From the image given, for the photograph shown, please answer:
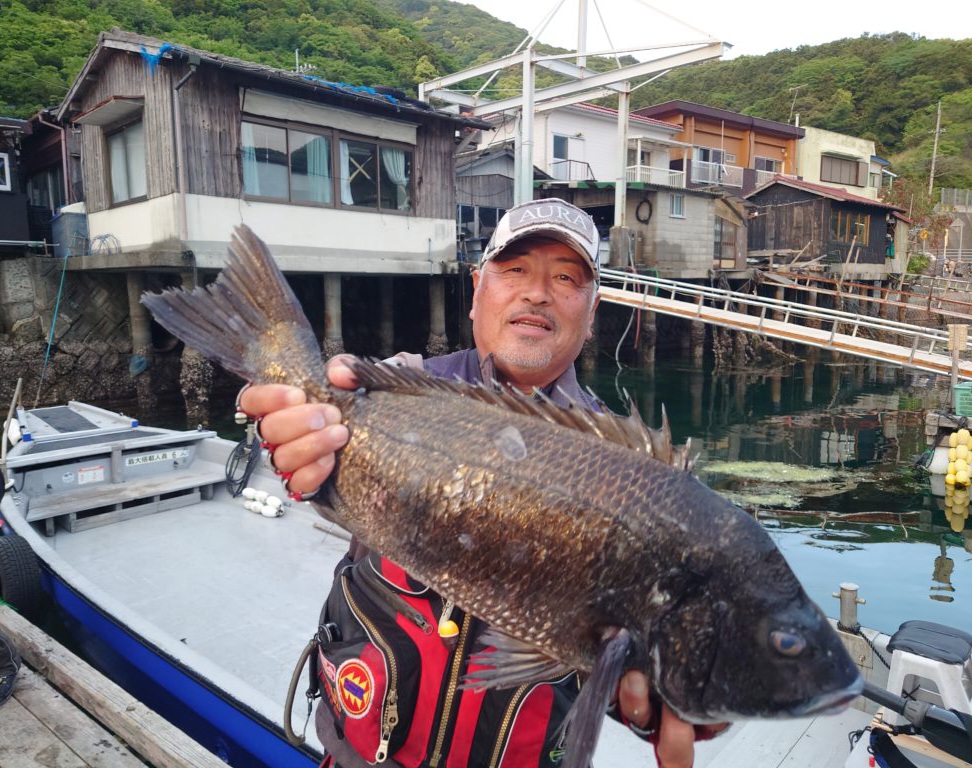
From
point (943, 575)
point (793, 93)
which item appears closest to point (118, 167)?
point (943, 575)

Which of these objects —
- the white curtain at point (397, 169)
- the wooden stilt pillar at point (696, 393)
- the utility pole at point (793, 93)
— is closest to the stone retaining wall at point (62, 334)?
the white curtain at point (397, 169)

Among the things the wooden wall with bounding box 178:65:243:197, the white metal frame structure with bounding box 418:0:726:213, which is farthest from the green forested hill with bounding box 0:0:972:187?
the wooden wall with bounding box 178:65:243:197

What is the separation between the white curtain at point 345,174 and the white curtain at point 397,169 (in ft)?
3.46

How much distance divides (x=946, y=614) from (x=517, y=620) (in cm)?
813

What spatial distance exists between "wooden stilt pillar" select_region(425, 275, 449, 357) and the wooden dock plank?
15538mm

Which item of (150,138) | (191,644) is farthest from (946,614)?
(150,138)

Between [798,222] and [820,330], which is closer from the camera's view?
[820,330]

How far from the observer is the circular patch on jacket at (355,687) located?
2.00m

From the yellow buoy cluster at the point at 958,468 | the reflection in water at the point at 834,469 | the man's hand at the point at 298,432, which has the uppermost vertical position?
the man's hand at the point at 298,432

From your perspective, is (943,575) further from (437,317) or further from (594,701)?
(437,317)

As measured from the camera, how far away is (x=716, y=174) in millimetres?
35281

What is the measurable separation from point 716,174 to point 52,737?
122ft

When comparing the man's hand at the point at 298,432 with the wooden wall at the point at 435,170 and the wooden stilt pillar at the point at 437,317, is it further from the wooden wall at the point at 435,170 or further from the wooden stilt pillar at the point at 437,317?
the wooden stilt pillar at the point at 437,317

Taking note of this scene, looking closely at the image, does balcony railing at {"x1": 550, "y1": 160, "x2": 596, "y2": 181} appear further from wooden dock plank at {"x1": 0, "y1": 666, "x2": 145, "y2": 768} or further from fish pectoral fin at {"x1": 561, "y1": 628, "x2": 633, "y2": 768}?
fish pectoral fin at {"x1": 561, "y1": 628, "x2": 633, "y2": 768}
